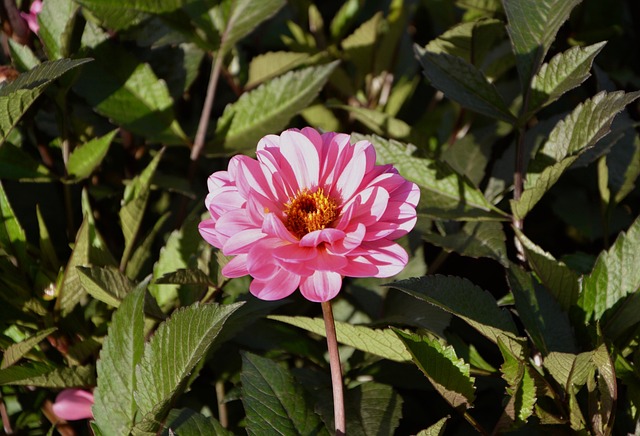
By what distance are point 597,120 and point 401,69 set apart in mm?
594

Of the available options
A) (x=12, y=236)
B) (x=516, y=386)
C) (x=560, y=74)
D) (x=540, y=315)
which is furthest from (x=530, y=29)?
(x=12, y=236)

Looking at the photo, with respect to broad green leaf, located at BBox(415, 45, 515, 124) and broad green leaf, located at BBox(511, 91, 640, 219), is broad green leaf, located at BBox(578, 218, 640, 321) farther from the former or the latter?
broad green leaf, located at BBox(415, 45, 515, 124)

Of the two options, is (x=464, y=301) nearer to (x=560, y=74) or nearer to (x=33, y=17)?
(x=560, y=74)

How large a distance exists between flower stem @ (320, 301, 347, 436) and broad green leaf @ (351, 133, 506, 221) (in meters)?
0.30

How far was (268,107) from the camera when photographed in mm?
1146

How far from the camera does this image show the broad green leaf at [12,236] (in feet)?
3.04

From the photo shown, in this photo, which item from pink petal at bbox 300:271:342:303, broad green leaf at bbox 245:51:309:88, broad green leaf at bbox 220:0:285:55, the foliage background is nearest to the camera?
pink petal at bbox 300:271:342:303

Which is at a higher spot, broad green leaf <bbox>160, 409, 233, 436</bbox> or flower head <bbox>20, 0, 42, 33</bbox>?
flower head <bbox>20, 0, 42, 33</bbox>

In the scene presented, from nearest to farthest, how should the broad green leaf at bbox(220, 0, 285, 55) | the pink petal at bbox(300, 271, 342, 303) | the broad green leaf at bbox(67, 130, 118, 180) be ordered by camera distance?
the pink petal at bbox(300, 271, 342, 303)
the broad green leaf at bbox(67, 130, 118, 180)
the broad green leaf at bbox(220, 0, 285, 55)

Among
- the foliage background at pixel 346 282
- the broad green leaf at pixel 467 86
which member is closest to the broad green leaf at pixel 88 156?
the foliage background at pixel 346 282

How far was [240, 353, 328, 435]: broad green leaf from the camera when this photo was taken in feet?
2.56

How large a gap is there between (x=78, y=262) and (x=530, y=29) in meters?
0.64

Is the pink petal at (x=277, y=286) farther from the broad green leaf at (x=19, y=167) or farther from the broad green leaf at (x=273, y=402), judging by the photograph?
the broad green leaf at (x=19, y=167)

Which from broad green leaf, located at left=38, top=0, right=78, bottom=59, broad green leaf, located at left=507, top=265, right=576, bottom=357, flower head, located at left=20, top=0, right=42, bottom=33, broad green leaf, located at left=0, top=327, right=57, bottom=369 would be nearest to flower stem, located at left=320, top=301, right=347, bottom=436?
broad green leaf, located at left=507, top=265, right=576, bottom=357
